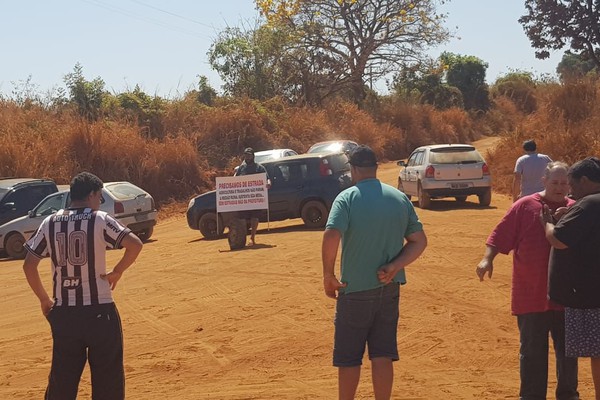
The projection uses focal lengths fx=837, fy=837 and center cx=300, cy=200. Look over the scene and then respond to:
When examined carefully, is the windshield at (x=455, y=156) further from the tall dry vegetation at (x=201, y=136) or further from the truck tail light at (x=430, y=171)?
the tall dry vegetation at (x=201, y=136)

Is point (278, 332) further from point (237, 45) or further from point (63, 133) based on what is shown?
point (237, 45)

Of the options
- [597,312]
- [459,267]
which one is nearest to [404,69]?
[459,267]

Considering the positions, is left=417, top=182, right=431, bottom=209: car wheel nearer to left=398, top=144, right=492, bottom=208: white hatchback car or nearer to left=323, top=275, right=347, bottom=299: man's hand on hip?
left=398, top=144, right=492, bottom=208: white hatchback car

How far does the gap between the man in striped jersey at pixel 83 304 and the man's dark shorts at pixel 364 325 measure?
151cm

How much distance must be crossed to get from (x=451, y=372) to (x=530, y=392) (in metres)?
1.77

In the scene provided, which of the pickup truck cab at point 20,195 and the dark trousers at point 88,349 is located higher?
the pickup truck cab at point 20,195

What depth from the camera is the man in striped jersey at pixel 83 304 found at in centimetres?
548

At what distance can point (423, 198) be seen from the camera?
20953 mm

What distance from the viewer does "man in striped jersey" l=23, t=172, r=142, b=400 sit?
5.48 metres

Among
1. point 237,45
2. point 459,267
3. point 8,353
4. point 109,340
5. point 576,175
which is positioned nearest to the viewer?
point 109,340

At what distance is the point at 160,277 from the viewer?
43.5ft

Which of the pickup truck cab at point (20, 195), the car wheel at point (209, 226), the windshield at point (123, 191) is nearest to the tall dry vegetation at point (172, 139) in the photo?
the pickup truck cab at point (20, 195)

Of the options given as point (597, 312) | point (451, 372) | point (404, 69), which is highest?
point (404, 69)

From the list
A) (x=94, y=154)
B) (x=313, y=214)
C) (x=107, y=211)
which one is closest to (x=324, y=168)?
(x=313, y=214)
